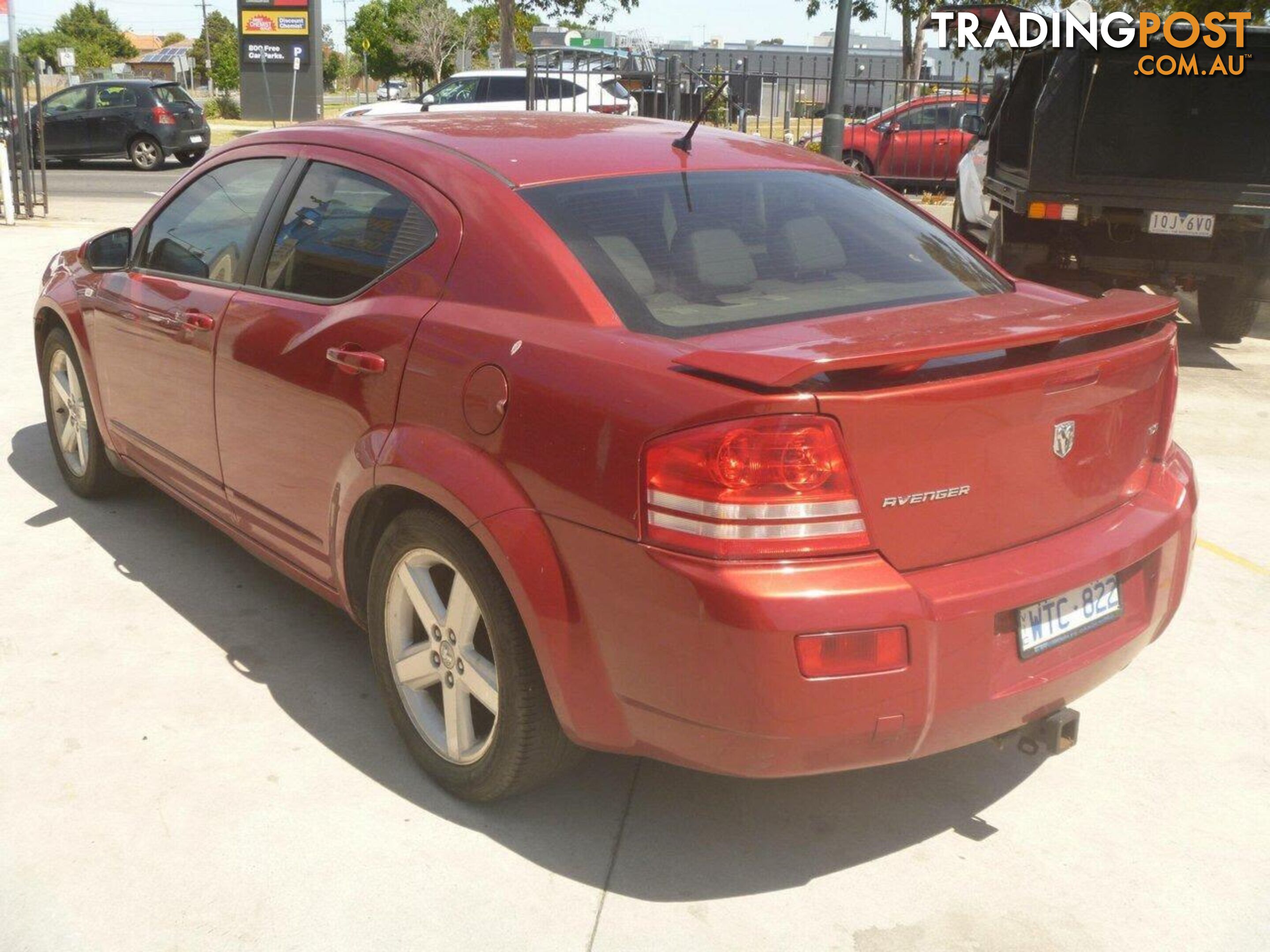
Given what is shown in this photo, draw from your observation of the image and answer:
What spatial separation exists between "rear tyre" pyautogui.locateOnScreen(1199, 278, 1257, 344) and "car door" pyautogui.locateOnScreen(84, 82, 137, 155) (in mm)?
20979

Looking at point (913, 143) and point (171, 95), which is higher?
point (171, 95)

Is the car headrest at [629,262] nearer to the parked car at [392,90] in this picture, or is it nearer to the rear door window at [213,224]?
the rear door window at [213,224]

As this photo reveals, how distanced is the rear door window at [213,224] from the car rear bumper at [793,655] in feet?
6.22

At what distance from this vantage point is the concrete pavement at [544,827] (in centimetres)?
298

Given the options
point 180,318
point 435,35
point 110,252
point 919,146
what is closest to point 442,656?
point 180,318

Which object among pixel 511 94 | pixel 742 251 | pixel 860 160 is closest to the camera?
pixel 742 251

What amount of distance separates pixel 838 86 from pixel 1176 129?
4.26m

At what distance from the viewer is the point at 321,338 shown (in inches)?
146

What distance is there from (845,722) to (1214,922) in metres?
1.04

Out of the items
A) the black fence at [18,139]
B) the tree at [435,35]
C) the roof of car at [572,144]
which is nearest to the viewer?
the roof of car at [572,144]

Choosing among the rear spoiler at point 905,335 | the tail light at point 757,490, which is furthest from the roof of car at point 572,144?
the tail light at point 757,490

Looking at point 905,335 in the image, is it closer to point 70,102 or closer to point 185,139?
point 185,139

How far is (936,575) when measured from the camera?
2.81 m

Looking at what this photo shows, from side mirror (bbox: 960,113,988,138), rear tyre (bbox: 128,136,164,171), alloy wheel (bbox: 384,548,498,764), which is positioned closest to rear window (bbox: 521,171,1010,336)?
alloy wheel (bbox: 384,548,498,764)
